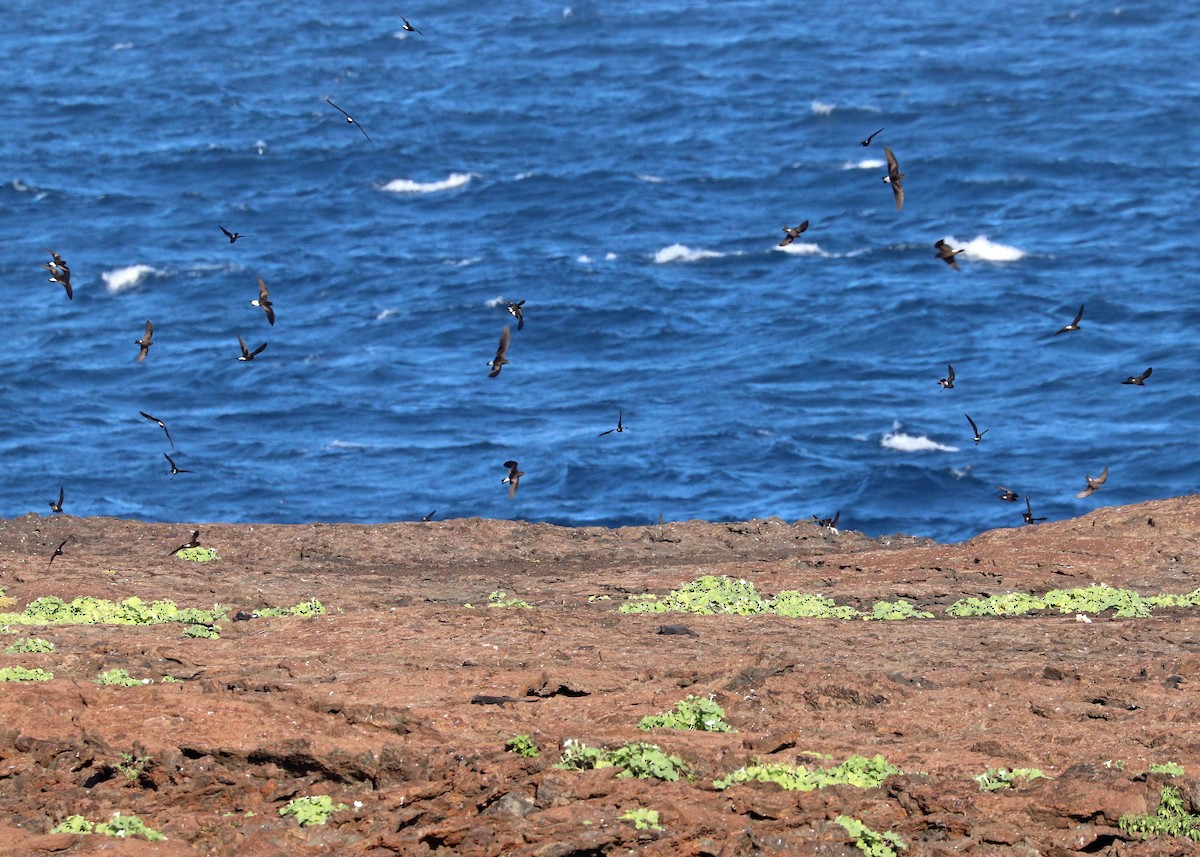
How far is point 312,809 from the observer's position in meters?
13.9

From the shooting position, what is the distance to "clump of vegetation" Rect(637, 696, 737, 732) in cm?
1545

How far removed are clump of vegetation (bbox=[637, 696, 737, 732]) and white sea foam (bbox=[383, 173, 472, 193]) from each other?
54.4 meters

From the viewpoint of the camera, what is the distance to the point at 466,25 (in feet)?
310

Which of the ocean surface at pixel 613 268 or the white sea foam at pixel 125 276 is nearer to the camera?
the ocean surface at pixel 613 268

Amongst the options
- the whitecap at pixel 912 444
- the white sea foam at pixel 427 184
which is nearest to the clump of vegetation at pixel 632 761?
the whitecap at pixel 912 444

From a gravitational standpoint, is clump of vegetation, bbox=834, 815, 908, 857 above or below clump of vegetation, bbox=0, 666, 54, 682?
above

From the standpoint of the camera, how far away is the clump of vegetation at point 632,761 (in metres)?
13.9

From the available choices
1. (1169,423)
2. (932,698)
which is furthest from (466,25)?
(932,698)

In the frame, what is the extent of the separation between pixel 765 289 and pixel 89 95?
39.9 m

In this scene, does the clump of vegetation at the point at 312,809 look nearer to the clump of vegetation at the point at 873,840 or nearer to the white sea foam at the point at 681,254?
the clump of vegetation at the point at 873,840

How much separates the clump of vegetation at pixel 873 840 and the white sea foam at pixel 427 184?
57074 millimetres

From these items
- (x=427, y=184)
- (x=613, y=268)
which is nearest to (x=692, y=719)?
(x=613, y=268)

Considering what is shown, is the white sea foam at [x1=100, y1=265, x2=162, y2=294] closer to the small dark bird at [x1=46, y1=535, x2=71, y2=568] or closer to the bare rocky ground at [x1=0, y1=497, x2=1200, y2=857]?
the small dark bird at [x1=46, y1=535, x2=71, y2=568]

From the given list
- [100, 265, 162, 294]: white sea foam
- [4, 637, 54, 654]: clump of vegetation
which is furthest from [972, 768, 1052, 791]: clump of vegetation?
[100, 265, 162, 294]: white sea foam
